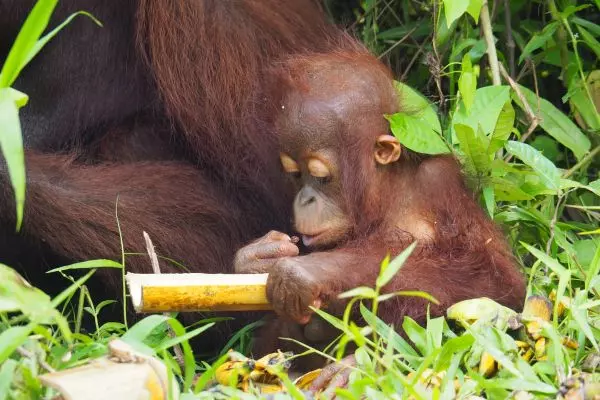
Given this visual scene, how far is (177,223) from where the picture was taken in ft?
11.0

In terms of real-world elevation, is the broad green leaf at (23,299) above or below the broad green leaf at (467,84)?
above

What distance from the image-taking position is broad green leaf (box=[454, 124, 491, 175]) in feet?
10.7

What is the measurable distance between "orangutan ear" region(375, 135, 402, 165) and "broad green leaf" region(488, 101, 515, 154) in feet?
1.18

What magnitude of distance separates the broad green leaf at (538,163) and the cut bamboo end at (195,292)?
100 centimetres

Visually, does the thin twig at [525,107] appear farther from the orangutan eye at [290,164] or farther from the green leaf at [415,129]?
the orangutan eye at [290,164]

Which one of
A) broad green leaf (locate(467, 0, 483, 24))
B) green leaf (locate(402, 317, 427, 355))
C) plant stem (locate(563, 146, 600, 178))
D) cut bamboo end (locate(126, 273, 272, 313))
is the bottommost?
plant stem (locate(563, 146, 600, 178))

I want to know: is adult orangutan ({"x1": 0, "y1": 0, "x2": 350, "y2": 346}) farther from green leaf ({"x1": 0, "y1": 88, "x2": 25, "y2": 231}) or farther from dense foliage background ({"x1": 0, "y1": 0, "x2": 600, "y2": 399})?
green leaf ({"x1": 0, "y1": 88, "x2": 25, "y2": 231})

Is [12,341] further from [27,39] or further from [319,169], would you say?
[319,169]

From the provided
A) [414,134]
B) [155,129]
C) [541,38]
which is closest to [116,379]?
[414,134]

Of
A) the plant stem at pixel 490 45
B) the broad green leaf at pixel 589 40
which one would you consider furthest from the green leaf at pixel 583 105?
the plant stem at pixel 490 45

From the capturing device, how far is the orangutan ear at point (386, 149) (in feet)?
10.3

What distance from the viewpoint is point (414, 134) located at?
312cm

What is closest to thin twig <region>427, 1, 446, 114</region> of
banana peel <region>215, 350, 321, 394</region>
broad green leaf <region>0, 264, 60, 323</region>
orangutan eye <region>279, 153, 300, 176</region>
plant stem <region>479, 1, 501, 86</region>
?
plant stem <region>479, 1, 501, 86</region>

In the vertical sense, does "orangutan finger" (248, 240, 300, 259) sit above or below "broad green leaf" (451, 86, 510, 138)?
below
